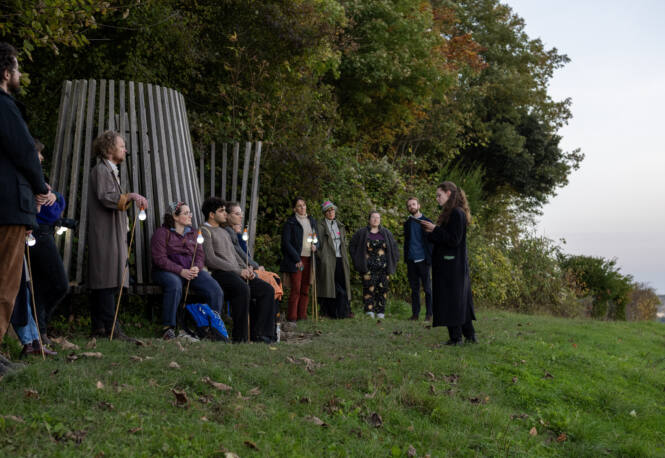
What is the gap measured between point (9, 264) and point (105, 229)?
7.41 ft

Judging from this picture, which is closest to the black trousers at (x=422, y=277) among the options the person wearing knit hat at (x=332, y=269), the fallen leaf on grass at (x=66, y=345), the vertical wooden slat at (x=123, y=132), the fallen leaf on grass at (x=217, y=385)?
the person wearing knit hat at (x=332, y=269)

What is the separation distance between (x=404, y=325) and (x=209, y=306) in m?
3.74

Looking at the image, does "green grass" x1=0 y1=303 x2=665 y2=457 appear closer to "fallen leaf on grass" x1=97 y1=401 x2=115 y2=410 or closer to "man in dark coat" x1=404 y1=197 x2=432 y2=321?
"fallen leaf on grass" x1=97 y1=401 x2=115 y2=410

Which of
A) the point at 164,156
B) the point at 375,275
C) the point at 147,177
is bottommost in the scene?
the point at 375,275

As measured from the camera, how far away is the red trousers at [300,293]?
33.9 ft

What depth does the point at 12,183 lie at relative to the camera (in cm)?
432

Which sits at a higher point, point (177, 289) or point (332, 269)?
point (332, 269)

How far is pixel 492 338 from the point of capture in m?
8.60

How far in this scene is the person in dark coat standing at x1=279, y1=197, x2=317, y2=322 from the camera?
10.3 metres

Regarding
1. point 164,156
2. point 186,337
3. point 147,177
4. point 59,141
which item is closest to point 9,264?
point 186,337

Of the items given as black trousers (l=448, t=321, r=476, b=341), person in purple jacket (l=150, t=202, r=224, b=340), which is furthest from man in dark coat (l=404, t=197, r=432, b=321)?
person in purple jacket (l=150, t=202, r=224, b=340)

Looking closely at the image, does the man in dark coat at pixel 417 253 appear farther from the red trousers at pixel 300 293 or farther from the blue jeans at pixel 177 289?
the blue jeans at pixel 177 289

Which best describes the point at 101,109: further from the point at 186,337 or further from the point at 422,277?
the point at 422,277

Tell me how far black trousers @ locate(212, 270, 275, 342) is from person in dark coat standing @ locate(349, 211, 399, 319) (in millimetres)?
3638
